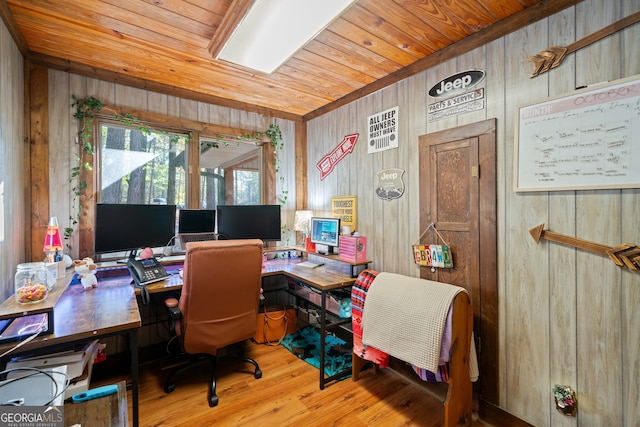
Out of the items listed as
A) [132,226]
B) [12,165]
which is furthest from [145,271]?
[12,165]

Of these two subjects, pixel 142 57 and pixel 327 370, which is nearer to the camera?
pixel 142 57

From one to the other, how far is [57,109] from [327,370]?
3.03 meters

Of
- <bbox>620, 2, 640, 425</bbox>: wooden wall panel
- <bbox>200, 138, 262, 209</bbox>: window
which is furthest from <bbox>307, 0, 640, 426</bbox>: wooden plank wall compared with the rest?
<bbox>200, 138, 262, 209</bbox>: window

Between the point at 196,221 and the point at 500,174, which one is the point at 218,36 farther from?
the point at 500,174

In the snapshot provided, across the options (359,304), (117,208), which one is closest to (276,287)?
(359,304)

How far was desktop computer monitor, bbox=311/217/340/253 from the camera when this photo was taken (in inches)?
110

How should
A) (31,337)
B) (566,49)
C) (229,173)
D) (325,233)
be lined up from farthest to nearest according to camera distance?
(229,173) < (325,233) < (566,49) < (31,337)

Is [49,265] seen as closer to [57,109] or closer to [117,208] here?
[117,208]

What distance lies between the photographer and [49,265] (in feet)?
5.84

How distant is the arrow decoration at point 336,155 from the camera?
2936mm

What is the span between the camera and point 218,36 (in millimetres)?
1894

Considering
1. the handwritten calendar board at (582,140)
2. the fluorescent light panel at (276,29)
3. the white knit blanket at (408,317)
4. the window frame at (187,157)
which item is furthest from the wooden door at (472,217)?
the window frame at (187,157)

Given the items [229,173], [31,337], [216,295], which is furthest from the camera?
[229,173]

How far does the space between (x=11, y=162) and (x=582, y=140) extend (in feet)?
10.9
